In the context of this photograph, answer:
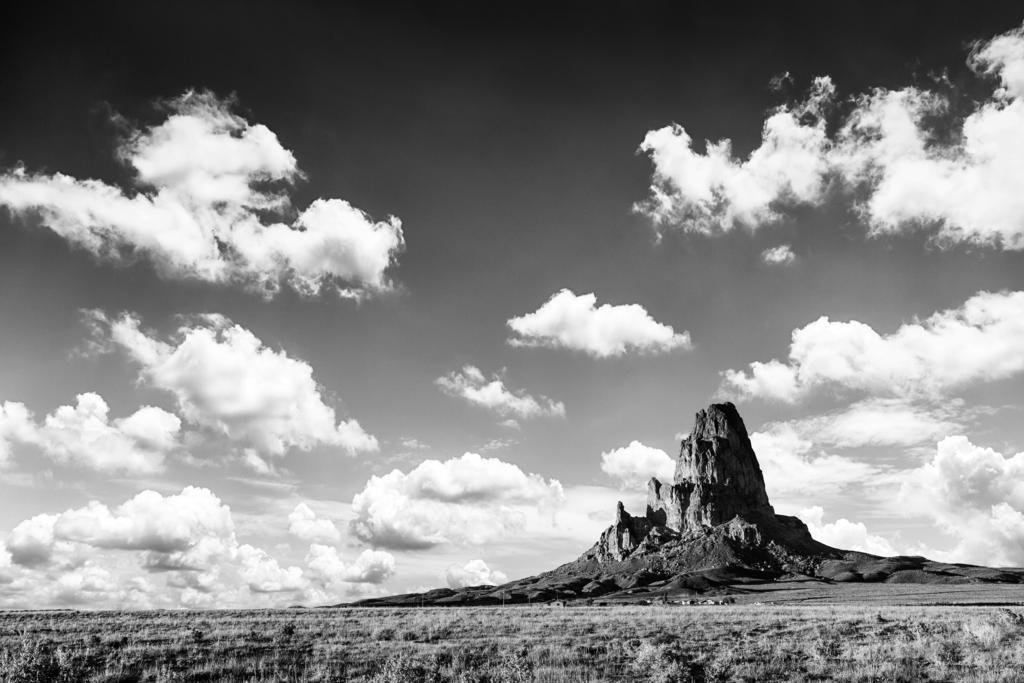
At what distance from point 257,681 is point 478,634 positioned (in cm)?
1464

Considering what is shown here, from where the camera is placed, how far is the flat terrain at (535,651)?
2461 cm

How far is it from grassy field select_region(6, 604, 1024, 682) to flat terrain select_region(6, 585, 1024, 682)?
0.24ft

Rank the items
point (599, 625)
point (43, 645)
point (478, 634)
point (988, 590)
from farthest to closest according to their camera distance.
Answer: point (988, 590) < point (599, 625) < point (478, 634) < point (43, 645)

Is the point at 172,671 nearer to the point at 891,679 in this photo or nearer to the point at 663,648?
the point at 663,648

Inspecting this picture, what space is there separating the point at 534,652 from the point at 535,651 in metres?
0.23

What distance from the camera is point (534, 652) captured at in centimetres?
2894

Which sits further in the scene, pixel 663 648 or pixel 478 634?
pixel 478 634

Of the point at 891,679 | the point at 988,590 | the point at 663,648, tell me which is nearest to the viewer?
the point at 891,679

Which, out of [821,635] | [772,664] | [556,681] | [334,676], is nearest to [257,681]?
[334,676]

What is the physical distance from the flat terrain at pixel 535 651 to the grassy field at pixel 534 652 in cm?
7

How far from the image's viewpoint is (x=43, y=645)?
1242 inches

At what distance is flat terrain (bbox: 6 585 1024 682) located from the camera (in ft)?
80.7

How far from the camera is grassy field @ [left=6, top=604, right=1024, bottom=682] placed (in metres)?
24.6

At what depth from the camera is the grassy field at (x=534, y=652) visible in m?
24.6
